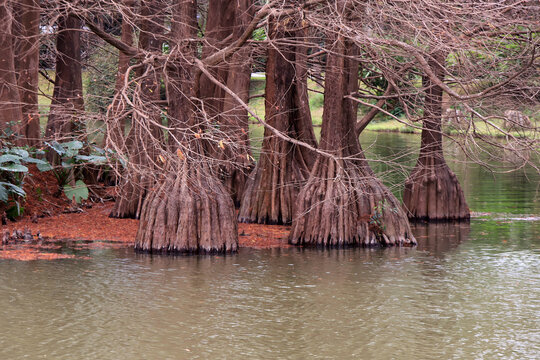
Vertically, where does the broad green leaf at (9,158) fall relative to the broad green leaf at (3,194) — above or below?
above

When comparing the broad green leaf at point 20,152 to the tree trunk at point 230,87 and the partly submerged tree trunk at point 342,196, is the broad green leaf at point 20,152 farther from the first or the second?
the partly submerged tree trunk at point 342,196

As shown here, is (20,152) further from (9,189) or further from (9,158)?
(9,189)

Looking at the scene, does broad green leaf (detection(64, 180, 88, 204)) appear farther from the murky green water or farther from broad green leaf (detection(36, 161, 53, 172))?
the murky green water

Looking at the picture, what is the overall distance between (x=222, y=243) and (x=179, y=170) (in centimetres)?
137

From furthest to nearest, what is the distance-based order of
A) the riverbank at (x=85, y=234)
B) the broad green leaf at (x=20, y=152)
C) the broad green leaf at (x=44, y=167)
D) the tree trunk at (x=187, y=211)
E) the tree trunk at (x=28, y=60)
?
1. the tree trunk at (x=28, y=60)
2. the broad green leaf at (x=44, y=167)
3. the broad green leaf at (x=20, y=152)
4. the riverbank at (x=85, y=234)
5. the tree trunk at (x=187, y=211)

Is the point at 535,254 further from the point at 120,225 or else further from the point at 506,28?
the point at 120,225

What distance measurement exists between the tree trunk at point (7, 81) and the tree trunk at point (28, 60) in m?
0.34

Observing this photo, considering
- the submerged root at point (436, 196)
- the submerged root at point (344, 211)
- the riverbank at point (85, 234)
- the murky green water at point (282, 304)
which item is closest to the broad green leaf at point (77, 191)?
the riverbank at point (85, 234)

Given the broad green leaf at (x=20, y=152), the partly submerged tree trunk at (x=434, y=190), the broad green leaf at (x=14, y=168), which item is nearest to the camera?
the broad green leaf at (x=14, y=168)

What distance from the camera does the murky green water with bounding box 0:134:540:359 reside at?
26.3 ft

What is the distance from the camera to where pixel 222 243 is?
12891 millimetres

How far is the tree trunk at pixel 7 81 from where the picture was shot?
1559cm

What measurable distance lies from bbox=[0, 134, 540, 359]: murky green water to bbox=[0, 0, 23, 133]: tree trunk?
13.7ft

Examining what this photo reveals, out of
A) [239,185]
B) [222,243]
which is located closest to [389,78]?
[222,243]
